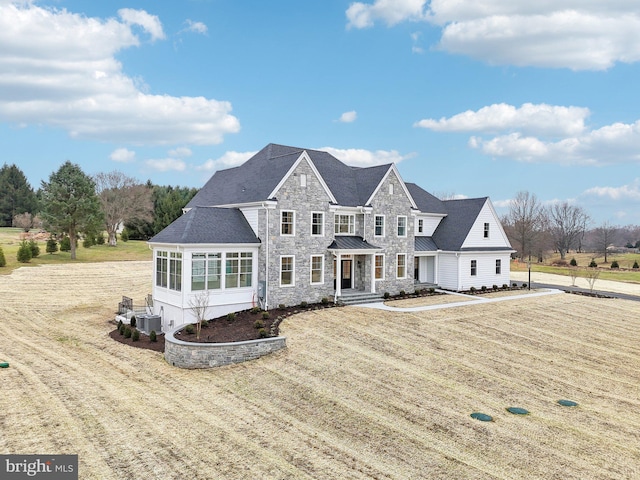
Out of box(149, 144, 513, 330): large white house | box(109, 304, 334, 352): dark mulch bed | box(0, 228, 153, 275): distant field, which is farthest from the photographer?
box(0, 228, 153, 275): distant field

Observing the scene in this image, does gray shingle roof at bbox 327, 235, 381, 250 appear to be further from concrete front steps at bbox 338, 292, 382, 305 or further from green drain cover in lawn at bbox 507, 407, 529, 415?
green drain cover in lawn at bbox 507, 407, 529, 415

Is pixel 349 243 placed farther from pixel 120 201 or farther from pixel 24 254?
pixel 120 201

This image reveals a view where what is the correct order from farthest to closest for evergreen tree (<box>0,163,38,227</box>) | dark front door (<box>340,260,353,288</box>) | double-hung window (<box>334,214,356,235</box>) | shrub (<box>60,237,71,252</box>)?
evergreen tree (<box>0,163,38,227</box>)
shrub (<box>60,237,71,252</box>)
dark front door (<box>340,260,353,288</box>)
double-hung window (<box>334,214,356,235</box>)

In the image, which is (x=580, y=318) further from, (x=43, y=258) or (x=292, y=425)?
(x=43, y=258)

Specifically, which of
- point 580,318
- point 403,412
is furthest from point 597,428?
point 580,318

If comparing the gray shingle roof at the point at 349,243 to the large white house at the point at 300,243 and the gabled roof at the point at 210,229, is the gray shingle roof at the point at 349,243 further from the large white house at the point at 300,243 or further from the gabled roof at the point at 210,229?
the gabled roof at the point at 210,229

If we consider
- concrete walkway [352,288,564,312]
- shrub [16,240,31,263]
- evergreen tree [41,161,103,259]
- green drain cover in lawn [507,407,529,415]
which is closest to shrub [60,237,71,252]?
evergreen tree [41,161,103,259]
